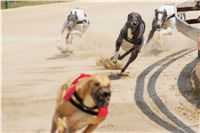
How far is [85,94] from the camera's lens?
3928mm

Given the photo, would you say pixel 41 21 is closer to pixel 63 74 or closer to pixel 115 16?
pixel 115 16

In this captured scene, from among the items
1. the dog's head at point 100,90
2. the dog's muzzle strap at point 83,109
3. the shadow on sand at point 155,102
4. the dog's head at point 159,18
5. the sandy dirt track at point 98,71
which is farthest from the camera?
the dog's head at point 159,18

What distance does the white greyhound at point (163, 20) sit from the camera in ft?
34.2

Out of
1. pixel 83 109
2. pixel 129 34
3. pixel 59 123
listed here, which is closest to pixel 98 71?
pixel 129 34

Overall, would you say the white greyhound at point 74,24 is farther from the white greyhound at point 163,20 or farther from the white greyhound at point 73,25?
the white greyhound at point 163,20

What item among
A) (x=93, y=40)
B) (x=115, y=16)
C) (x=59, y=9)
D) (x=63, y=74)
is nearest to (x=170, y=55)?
(x=93, y=40)

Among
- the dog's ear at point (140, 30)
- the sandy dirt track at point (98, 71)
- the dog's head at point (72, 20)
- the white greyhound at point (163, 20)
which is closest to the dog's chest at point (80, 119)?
the sandy dirt track at point (98, 71)

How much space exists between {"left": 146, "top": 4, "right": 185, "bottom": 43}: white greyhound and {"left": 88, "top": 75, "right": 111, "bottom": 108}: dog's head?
22.3ft

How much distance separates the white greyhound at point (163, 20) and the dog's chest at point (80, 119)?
6502 mm

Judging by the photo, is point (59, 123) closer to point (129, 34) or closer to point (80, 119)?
point (80, 119)

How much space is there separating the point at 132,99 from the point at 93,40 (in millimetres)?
4543

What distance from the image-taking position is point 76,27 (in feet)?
34.2

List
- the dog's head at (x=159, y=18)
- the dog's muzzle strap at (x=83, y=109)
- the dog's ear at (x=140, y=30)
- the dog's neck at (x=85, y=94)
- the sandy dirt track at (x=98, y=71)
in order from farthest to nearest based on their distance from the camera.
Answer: the dog's head at (x=159, y=18) < the dog's ear at (x=140, y=30) < the sandy dirt track at (x=98, y=71) < the dog's muzzle strap at (x=83, y=109) < the dog's neck at (x=85, y=94)

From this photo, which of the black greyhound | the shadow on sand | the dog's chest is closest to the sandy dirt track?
the shadow on sand
